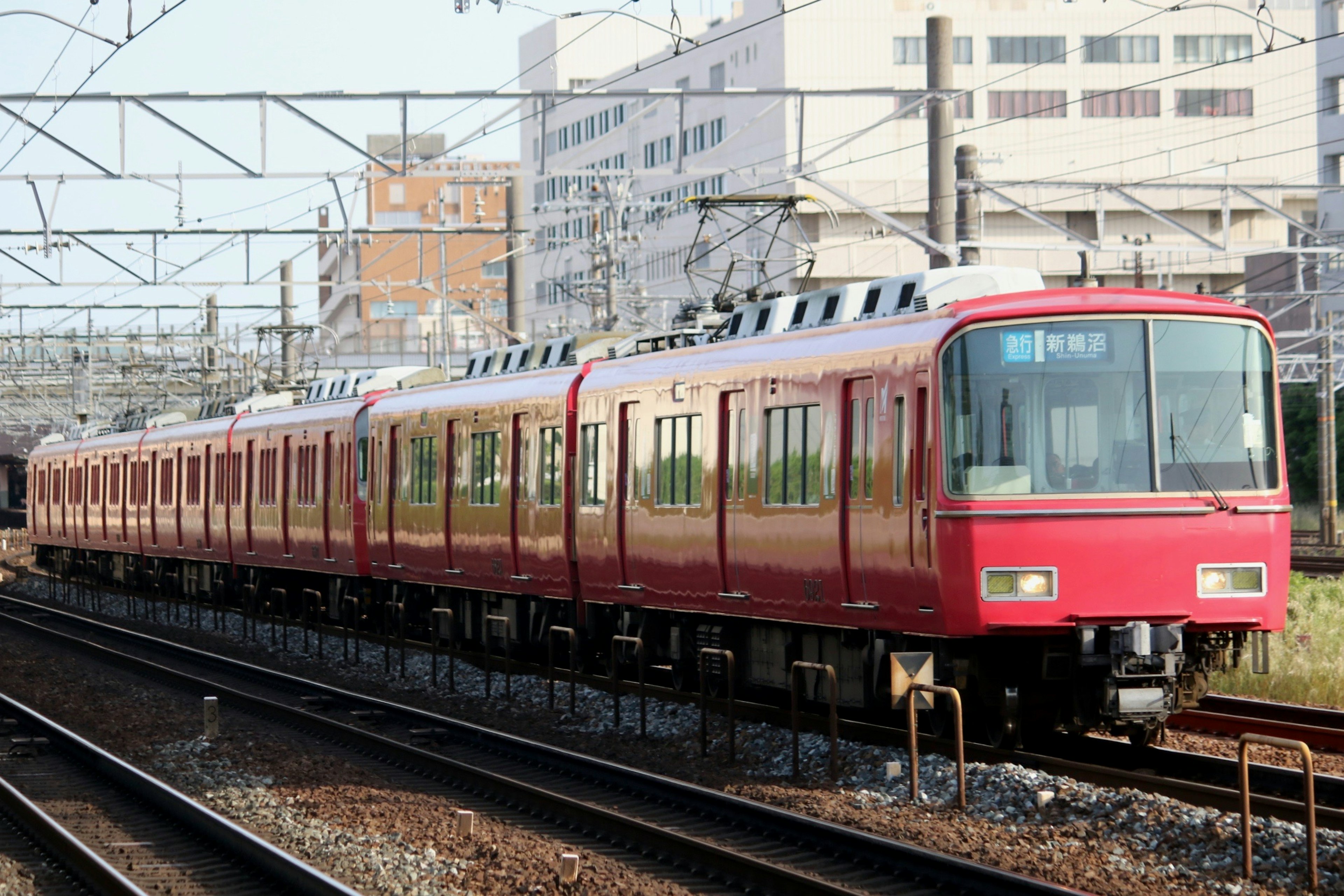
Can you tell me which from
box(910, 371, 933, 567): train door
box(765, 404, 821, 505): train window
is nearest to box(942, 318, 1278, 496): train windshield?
box(910, 371, 933, 567): train door

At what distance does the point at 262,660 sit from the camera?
2400 cm

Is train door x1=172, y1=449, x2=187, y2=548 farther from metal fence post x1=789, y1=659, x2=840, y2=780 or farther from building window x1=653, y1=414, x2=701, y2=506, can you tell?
metal fence post x1=789, y1=659, x2=840, y2=780

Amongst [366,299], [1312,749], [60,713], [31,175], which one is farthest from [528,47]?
[1312,749]

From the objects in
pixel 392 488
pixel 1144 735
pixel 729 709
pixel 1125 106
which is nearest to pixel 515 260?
pixel 392 488

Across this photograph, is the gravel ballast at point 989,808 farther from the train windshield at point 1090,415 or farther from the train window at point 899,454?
the train windshield at point 1090,415

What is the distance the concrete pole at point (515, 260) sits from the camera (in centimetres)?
3559

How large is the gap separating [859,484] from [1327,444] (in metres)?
27.9

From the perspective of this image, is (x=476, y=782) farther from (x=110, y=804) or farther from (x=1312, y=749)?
(x=1312, y=749)

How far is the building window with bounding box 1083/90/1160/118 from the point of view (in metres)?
76.8

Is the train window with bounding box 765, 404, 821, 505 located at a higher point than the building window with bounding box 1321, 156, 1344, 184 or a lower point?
lower

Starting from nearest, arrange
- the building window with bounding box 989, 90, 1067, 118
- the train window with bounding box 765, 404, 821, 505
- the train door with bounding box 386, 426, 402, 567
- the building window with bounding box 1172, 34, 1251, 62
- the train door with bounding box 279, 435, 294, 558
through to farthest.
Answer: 1. the train window with bounding box 765, 404, 821, 505
2. the train door with bounding box 386, 426, 402, 567
3. the train door with bounding box 279, 435, 294, 558
4. the building window with bounding box 989, 90, 1067, 118
5. the building window with bounding box 1172, 34, 1251, 62

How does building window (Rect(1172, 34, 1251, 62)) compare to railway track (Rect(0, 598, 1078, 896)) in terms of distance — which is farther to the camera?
building window (Rect(1172, 34, 1251, 62))

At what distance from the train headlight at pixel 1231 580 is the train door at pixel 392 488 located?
44.8 ft

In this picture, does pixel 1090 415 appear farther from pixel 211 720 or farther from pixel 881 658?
pixel 211 720
